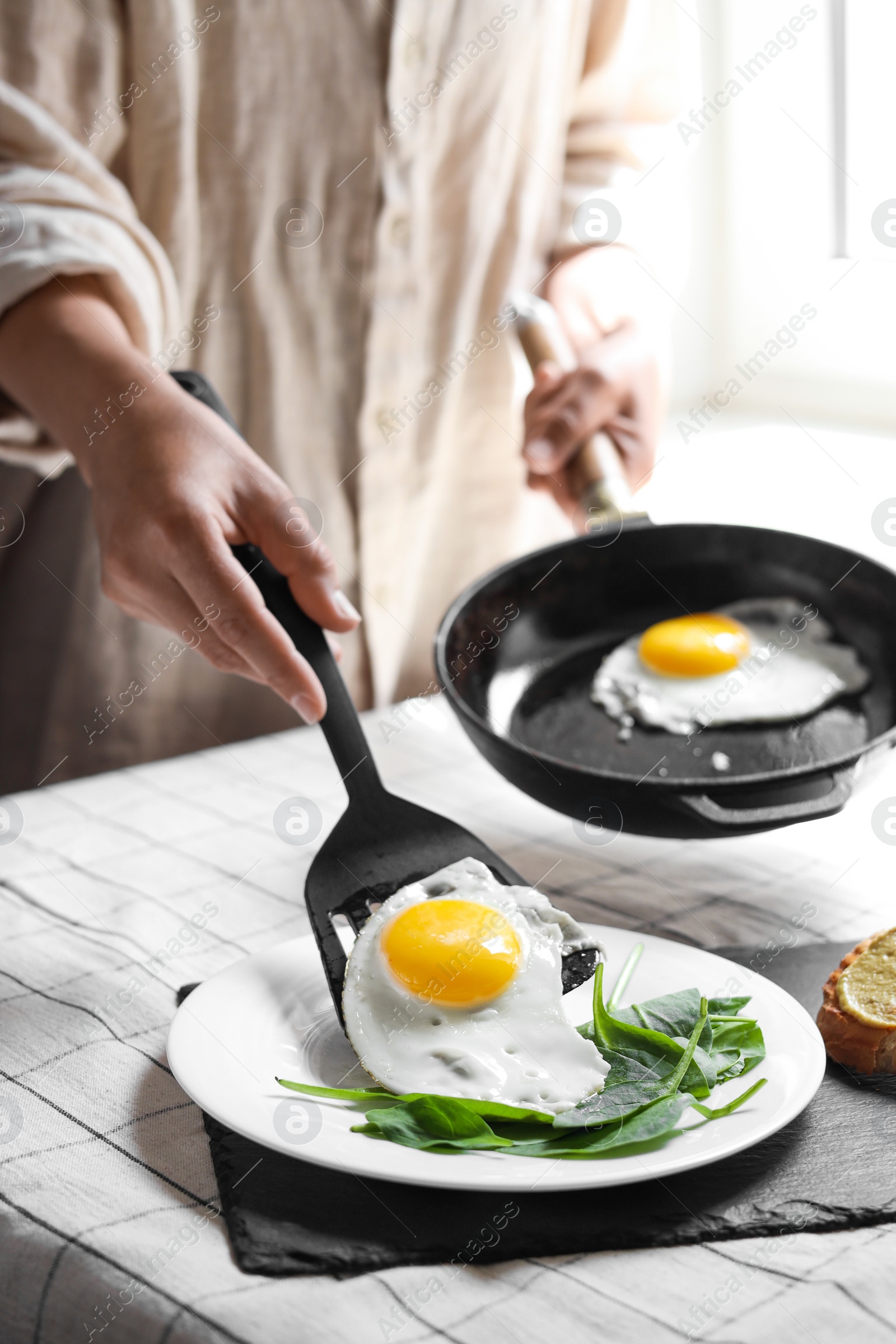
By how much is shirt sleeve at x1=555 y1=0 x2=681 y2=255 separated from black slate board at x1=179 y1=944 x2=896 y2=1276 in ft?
4.64

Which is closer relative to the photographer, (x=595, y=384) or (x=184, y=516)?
(x=184, y=516)

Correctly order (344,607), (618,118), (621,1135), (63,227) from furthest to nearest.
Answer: (618,118) < (63,227) < (344,607) < (621,1135)

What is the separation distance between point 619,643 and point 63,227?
79 centimetres

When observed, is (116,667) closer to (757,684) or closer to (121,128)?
(121,128)

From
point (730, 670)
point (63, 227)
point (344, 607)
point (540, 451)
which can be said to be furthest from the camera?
point (540, 451)

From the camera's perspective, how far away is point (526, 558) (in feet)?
4.67

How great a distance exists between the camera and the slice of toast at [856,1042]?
2.62 ft

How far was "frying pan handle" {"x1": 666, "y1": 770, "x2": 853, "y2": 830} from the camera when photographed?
0.95 metres

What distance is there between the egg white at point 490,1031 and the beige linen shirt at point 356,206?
76cm

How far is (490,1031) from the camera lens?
80cm

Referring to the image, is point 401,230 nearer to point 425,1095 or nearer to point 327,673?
point 327,673

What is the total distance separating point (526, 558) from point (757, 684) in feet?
1.02

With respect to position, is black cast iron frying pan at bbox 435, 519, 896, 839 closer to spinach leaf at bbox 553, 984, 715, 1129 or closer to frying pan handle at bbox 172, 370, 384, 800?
frying pan handle at bbox 172, 370, 384, 800

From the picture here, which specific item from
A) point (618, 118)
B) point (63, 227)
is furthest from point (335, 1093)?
point (618, 118)
